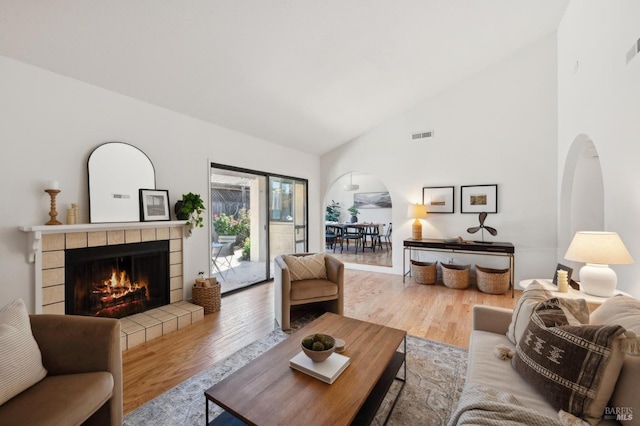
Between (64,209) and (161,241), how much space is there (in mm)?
941

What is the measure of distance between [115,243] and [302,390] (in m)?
2.57

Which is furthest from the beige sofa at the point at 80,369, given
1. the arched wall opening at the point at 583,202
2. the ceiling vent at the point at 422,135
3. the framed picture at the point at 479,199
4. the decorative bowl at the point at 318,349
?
the arched wall opening at the point at 583,202

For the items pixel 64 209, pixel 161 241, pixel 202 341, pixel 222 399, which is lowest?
pixel 202 341

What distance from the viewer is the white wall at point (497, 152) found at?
432 centimetres

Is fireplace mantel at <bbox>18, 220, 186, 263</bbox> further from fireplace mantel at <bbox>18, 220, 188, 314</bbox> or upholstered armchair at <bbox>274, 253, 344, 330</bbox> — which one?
upholstered armchair at <bbox>274, 253, 344, 330</bbox>

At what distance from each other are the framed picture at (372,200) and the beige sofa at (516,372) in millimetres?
7425

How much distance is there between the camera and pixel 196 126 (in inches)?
146

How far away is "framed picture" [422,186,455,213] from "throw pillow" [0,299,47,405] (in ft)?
17.0

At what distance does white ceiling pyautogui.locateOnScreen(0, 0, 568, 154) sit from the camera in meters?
2.21

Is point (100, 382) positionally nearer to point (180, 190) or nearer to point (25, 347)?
point (25, 347)

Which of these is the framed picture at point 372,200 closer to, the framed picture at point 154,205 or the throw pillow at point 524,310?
the framed picture at point 154,205

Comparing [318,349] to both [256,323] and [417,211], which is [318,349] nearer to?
[256,323]

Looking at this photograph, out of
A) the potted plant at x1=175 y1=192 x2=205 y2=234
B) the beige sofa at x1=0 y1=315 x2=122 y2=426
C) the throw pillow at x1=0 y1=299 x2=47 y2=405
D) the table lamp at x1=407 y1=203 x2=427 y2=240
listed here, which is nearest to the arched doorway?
the table lamp at x1=407 y1=203 x2=427 y2=240

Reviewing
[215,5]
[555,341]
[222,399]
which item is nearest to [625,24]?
[555,341]
